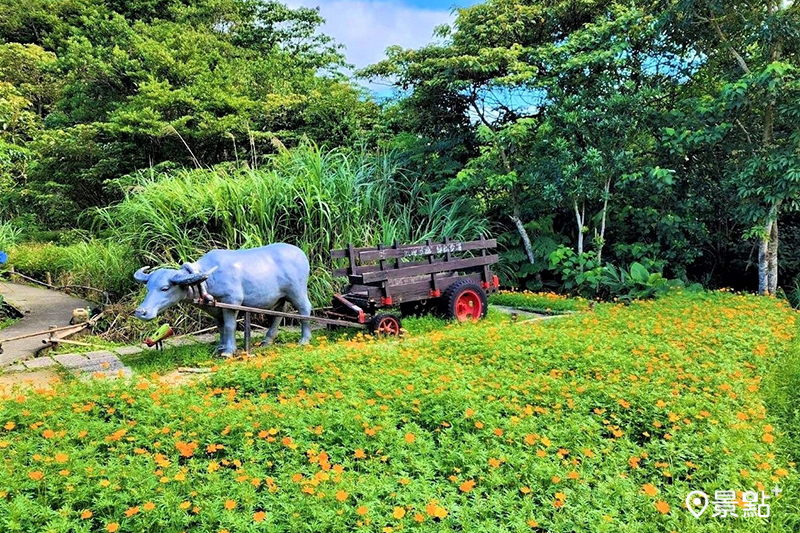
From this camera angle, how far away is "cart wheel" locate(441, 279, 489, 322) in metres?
5.79

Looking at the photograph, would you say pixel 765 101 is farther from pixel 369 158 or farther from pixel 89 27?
pixel 89 27

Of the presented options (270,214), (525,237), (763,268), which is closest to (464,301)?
(270,214)

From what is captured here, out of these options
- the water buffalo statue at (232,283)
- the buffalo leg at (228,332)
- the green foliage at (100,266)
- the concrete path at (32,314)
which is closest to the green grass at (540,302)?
the water buffalo statue at (232,283)

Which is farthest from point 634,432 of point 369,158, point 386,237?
point 369,158

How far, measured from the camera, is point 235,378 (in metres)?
3.60

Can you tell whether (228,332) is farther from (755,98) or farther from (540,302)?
(755,98)

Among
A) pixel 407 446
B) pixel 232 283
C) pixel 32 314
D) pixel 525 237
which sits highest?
pixel 525 237

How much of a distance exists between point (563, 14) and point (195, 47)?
26.3 ft

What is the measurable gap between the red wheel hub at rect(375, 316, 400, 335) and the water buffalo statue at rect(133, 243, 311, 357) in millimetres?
720

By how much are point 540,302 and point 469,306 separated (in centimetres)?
177

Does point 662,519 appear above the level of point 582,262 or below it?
below

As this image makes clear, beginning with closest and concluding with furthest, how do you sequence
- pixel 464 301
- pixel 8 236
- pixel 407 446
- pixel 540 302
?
pixel 407 446 < pixel 464 301 < pixel 540 302 < pixel 8 236

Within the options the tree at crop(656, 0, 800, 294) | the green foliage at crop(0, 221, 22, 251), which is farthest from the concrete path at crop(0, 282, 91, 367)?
the tree at crop(656, 0, 800, 294)

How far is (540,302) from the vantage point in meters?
7.39
